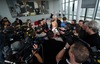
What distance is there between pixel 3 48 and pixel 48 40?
1.12m

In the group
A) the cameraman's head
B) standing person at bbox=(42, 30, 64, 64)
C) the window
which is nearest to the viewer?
the cameraman's head

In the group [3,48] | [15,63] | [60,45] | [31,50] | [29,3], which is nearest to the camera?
[15,63]

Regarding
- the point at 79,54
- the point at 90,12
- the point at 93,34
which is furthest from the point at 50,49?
the point at 90,12

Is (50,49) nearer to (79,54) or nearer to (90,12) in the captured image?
(79,54)

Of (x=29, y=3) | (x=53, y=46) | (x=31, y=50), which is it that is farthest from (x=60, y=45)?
(x=29, y=3)

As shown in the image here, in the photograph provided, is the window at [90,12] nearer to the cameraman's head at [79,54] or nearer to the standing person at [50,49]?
the standing person at [50,49]

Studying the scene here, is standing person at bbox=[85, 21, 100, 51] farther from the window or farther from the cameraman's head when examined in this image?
the window

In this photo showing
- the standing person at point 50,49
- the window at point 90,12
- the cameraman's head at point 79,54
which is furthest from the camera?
the window at point 90,12

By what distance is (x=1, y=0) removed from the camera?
233 inches

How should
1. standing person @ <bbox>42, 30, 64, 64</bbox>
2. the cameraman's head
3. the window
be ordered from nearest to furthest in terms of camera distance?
the cameraman's head → standing person @ <bbox>42, 30, 64, 64</bbox> → the window

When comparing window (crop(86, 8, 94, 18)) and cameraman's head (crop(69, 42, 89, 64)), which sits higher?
window (crop(86, 8, 94, 18))

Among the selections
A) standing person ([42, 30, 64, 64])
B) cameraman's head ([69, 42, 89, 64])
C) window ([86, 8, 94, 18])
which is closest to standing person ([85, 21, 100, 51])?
standing person ([42, 30, 64, 64])

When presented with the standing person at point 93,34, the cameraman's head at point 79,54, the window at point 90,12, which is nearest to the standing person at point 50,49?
the cameraman's head at point 79,54

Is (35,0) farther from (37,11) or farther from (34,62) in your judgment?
(34,62)
